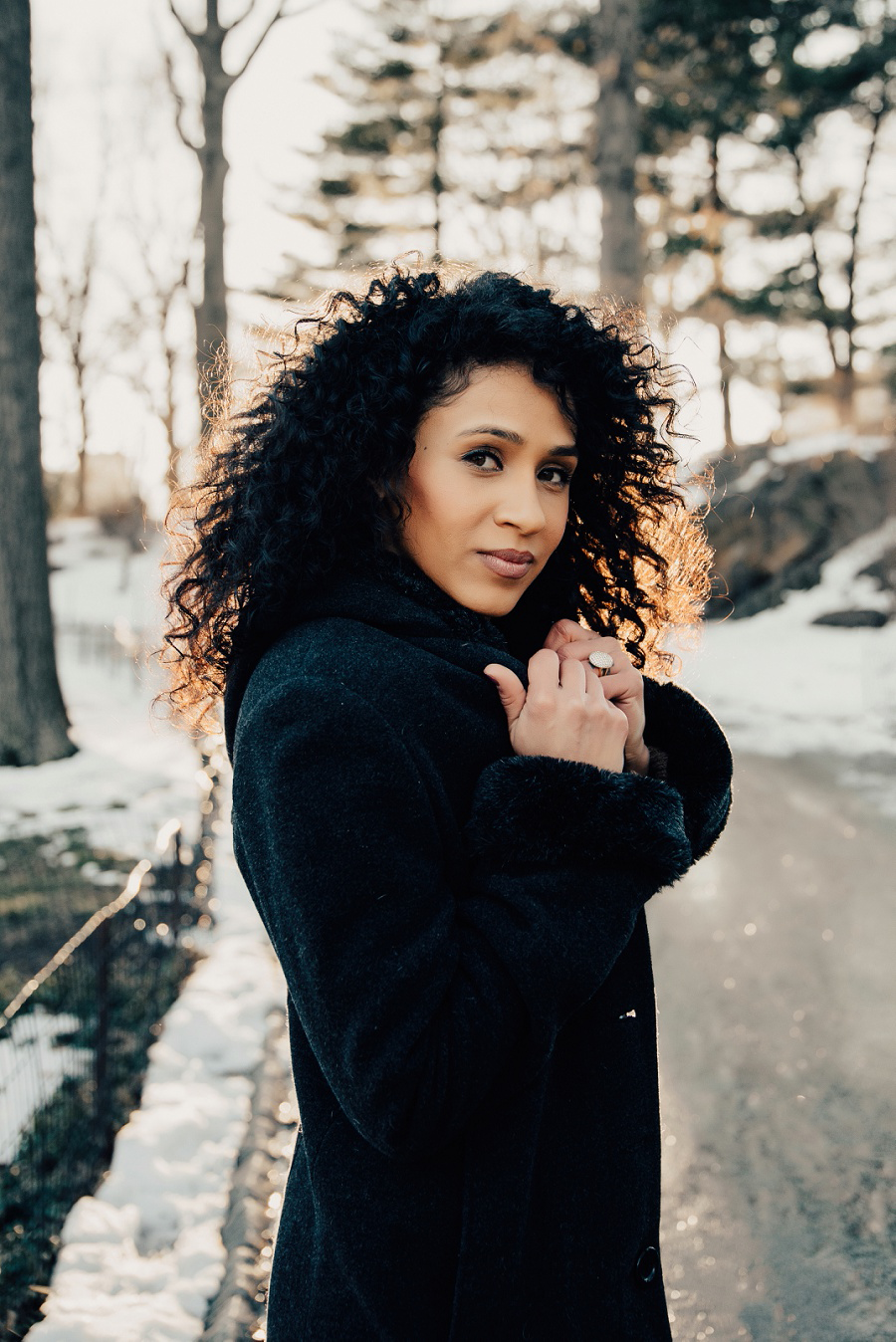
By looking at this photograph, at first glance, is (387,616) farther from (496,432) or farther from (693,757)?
(693,757)

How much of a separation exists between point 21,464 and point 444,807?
891cm

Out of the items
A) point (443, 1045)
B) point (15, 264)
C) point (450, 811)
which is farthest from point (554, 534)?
point (15, 264)

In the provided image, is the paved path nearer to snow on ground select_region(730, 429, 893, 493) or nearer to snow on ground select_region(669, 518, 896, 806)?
snow on ground select_region(669, 518, 896, 806)

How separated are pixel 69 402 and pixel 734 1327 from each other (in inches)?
1573

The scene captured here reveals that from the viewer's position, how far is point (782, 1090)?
3859mm

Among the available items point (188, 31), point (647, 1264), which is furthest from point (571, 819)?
point (188, 31)

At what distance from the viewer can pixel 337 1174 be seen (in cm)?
140

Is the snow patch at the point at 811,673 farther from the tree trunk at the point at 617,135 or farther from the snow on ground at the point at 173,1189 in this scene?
the snow on ground at the point at 173,1189

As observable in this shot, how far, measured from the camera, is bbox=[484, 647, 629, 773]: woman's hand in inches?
57.8

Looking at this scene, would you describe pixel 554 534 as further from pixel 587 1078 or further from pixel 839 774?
pixel 839 774

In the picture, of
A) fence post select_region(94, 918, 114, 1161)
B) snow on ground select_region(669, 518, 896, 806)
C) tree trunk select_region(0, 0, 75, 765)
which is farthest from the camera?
snow on ground select_region(669, 518, 896, 806)

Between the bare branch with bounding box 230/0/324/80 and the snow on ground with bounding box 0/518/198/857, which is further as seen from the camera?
the bare branch with bounding box 230/0/324/80

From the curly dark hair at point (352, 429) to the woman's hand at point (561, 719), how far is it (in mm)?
297

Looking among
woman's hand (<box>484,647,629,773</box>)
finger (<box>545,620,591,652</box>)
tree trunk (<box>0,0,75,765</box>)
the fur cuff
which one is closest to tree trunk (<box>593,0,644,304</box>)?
tree trunk (<box>0,0,75,765</box>)
